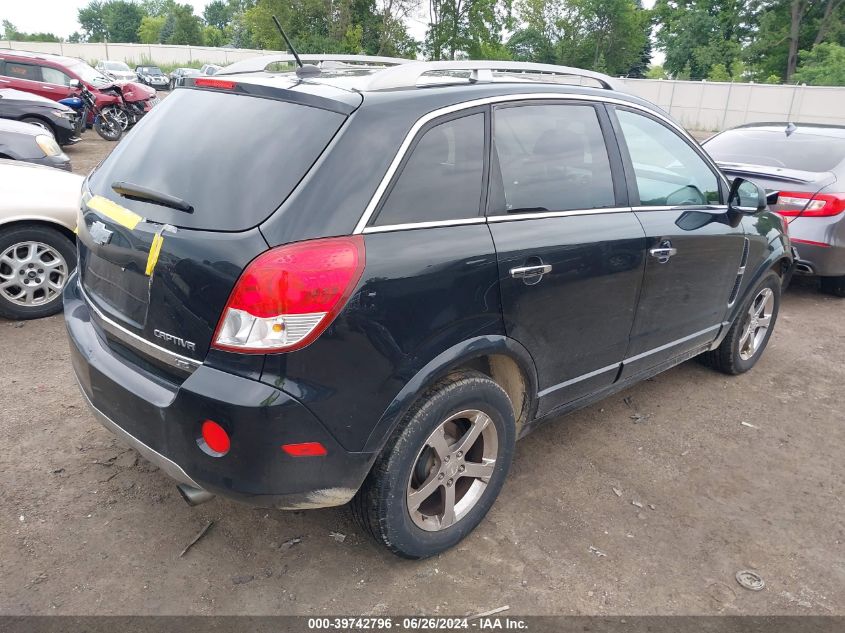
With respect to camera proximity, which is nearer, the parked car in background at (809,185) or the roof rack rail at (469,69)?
the roof rack rail at (469,69)

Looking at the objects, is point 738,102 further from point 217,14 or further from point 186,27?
point 217,14

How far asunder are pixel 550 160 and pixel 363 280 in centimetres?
119

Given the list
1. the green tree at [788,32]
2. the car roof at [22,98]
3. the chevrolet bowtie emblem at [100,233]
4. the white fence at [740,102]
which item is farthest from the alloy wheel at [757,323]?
the green tree at [788,32]

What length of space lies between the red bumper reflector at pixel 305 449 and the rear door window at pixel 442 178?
0.76m

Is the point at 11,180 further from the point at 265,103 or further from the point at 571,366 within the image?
the point at 571,366

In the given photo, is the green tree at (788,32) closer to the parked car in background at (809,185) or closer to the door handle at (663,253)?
the parked car in background at (809,185)

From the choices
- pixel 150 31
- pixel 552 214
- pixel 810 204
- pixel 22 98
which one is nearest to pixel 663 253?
pixel 552 214

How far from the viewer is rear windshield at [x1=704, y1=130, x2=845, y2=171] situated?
246 inches

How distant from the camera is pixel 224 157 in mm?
2393

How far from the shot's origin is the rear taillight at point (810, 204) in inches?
231

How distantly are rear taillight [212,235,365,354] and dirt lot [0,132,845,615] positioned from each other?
1.02 meters

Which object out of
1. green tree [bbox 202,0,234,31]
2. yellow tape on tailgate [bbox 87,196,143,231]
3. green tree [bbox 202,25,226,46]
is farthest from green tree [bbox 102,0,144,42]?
yellow tape on tailgate [bbox 87,196,143,231]

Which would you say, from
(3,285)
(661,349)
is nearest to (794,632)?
(661,349)

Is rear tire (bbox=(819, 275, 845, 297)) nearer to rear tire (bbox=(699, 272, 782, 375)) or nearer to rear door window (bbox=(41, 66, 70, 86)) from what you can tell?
rear tire (bbox=(699, 272, 782, 375))
